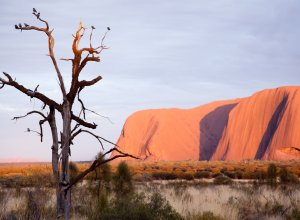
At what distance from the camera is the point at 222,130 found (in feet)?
524

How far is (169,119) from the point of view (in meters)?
165

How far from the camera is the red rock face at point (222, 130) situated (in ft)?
377

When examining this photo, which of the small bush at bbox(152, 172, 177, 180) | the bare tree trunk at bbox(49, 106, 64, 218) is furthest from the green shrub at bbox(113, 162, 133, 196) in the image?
the small bush at bbox(152, 172, 177, 180)

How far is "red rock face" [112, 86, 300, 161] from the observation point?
4520 inches

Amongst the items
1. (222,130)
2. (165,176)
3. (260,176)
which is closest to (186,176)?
(165,176)

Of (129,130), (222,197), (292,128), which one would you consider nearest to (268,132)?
(292,128)

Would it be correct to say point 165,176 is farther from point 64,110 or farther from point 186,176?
point 64,110

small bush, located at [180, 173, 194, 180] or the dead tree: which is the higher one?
the dead tree

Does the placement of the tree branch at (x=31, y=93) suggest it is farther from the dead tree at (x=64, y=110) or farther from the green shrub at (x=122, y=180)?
the green shrub at (x=122, y=180)

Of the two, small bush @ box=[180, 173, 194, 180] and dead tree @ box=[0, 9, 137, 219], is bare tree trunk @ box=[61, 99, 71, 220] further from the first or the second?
small bush @ box=[180, 173, 194, 180]

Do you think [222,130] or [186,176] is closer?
[186,176]

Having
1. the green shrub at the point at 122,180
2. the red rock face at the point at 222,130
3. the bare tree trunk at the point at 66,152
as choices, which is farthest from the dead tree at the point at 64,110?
the red rock face at the point at 222,130

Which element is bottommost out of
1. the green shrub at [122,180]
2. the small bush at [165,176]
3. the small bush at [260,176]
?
the small bush at [165,176]

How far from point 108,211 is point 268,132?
119 m
